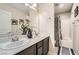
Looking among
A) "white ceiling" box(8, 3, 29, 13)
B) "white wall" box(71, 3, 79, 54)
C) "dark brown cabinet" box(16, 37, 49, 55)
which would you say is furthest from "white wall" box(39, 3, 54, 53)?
"white wall" box(71, 3, 79, 54)

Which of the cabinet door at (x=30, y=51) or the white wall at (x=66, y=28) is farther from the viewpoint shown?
the white wall at (x=66, y=28)

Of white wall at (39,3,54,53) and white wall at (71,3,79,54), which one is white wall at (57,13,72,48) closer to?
white wall at (71,3,79,54)

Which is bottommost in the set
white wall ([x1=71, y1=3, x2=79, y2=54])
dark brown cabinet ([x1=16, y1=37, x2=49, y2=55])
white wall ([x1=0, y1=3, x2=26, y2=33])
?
dark brown cabinet ([x1=16, y1=37, x2=49, y2=55])

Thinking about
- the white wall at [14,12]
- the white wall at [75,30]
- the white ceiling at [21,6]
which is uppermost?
the white ceiling at [21,6]

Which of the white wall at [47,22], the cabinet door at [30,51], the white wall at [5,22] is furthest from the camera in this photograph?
the white wall at [47,22]

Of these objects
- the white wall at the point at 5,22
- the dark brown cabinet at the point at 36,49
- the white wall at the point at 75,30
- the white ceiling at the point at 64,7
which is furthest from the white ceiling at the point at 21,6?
the white wall at the point at 75,30

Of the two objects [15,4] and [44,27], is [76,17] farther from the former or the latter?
[15,4]

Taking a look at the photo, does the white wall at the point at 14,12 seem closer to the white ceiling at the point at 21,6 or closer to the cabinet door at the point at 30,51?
the white ceiling at the point at 21,6

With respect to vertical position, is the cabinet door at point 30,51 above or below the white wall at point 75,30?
below

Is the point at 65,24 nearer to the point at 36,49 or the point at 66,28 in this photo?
the point at 66,28

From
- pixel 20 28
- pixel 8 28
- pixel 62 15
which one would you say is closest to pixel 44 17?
pixel 62 15

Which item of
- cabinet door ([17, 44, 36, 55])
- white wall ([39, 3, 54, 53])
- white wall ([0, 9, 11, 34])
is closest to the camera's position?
cabinet door ([17, 44, 36, 55])

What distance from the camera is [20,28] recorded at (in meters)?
1.87

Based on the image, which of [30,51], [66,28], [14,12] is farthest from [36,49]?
[14,12]
